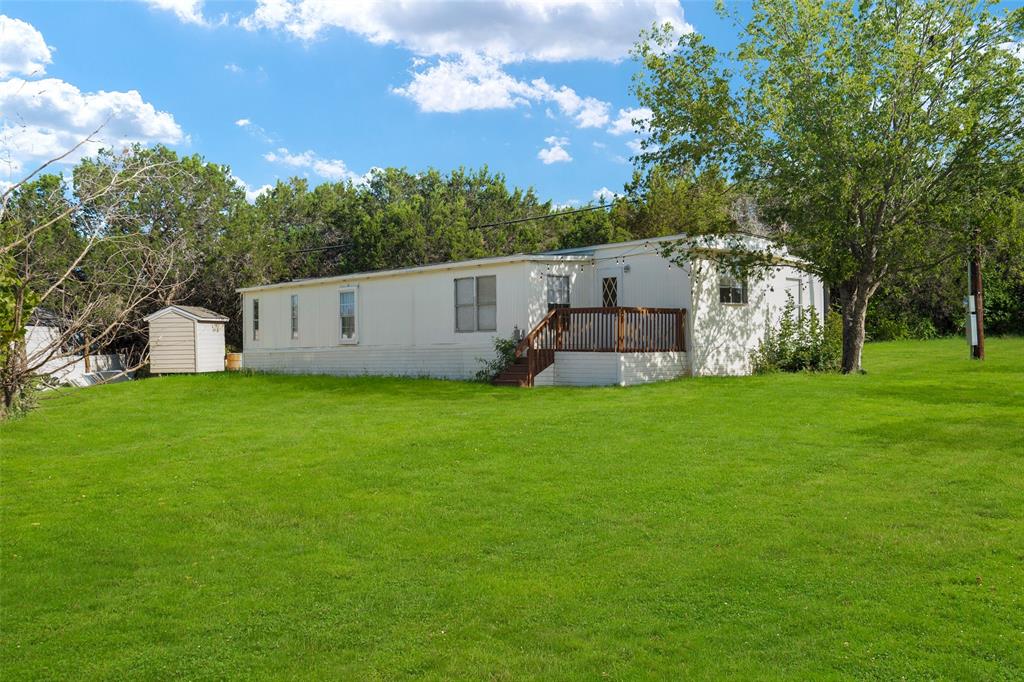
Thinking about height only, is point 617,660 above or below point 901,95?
below

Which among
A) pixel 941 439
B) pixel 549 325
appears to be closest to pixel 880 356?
pixel 549 325

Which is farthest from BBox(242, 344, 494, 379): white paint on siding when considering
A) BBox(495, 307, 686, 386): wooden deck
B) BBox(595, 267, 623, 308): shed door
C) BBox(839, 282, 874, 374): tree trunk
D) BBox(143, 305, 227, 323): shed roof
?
BBox(839, 282, 874, 374): tree trunk

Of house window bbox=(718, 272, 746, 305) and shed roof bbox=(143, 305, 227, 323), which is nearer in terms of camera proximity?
house window bbox=(718, 272, 746, 305)

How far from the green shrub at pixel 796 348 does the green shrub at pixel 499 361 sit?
6070mm

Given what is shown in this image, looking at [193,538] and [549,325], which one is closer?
[193,538]

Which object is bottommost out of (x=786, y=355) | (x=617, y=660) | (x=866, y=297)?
(x=617, y=660)

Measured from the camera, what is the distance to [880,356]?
25.3 metres

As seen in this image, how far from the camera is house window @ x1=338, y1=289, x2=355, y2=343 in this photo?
25.9m

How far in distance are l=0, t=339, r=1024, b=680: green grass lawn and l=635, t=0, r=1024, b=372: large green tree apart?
23.7 feet

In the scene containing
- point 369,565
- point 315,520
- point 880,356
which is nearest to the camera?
point 369,565

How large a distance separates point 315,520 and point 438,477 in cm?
186

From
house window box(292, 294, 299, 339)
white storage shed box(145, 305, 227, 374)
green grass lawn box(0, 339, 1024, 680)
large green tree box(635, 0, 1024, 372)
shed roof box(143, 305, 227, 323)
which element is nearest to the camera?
green grass lawn box(0, 339, 1024, 680)

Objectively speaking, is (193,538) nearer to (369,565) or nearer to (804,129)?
(369,565)

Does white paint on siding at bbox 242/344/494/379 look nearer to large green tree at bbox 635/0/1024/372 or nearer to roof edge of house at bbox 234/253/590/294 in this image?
roof edge of house at bbox 234/253/590/294
